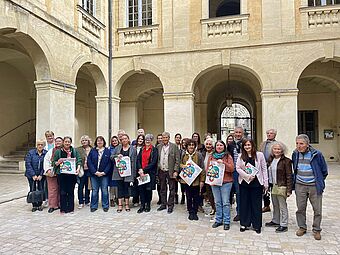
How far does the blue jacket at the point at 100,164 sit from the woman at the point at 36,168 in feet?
3.39

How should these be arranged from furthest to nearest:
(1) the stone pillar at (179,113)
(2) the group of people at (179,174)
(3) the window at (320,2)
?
(1) the stone pillar at (179,113) → (3) the window at (320,2) → (2) the group of people at (179,174)

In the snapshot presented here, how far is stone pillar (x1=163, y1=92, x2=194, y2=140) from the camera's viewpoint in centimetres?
1186

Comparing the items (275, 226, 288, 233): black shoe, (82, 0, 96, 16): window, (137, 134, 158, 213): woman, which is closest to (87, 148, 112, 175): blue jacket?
(137, 134, 158, 213): woman

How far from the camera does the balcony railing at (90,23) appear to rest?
1094 cm

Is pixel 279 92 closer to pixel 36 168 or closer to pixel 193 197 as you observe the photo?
pixel 193 197

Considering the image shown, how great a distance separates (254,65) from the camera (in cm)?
1143

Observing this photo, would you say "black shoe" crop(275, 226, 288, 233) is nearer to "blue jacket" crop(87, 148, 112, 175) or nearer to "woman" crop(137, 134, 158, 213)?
"woman" crop(137, 134, 158, 213)

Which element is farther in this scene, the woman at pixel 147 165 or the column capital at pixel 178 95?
the column capital at pixel 178 95

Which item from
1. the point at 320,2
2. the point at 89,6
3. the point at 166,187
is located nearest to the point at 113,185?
the point at 166,187

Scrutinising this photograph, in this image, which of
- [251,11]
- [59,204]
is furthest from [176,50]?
[59,204]

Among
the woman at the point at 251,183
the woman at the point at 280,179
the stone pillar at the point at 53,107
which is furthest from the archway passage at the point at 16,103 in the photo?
the woman at the point at 280,179

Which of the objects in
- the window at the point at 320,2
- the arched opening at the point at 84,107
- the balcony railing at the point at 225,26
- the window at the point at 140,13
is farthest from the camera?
the arched opening at the point at 84,107

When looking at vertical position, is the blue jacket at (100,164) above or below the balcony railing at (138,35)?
below

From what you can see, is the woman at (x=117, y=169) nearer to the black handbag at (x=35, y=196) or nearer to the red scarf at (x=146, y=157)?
the red scarf at (x=146, y=157)
